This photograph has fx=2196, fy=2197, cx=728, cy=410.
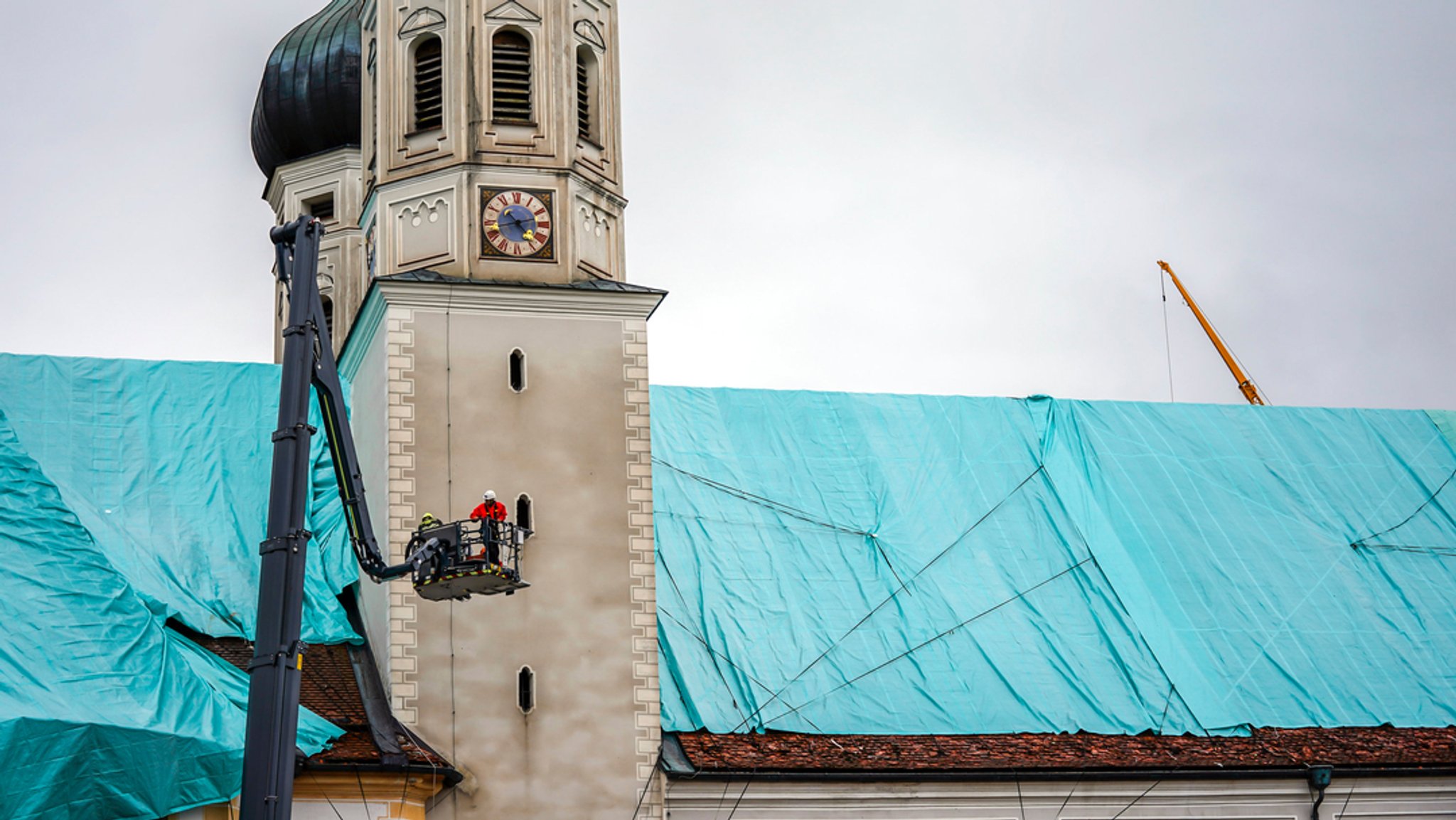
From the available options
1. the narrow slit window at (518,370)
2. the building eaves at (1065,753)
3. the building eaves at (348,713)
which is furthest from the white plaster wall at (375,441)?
the building eaves at (1065,753)

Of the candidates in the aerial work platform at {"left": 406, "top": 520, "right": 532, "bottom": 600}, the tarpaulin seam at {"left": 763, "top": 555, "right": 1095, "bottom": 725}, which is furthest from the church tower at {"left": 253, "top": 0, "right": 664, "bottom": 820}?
the aerial work platform at {"left": 406, "top": 520, "right": 532, "bottom": 600}

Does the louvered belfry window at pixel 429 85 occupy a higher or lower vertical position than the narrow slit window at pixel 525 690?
higher

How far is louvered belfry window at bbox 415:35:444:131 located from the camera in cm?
3294

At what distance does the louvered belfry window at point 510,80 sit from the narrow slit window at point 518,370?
12.1ft

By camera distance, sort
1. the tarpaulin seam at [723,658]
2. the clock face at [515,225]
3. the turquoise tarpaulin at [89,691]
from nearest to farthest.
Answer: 1. the turquoise tarpaulin at [89,691]
2. the clock face at [515,225]
3. the tarpaulin seam at [723,658]

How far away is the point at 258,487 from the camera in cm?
3278

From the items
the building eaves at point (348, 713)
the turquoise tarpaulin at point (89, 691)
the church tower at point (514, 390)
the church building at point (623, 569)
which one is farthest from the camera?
the church tower at point (514, 390)

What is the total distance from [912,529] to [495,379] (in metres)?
8.40

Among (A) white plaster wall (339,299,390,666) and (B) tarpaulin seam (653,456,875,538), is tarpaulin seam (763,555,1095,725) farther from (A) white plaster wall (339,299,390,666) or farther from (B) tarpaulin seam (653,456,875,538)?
(A) white plaster wall (339,299,390,666)

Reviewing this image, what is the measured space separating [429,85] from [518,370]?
192 inches

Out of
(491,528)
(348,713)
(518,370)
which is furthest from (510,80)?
(491,528)

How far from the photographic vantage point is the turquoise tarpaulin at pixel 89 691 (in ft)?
78.4

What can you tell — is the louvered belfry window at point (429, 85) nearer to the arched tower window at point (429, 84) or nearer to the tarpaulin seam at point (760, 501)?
the arched tower window at point (429, 84)

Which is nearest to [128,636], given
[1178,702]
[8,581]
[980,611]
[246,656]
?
[8,581]
